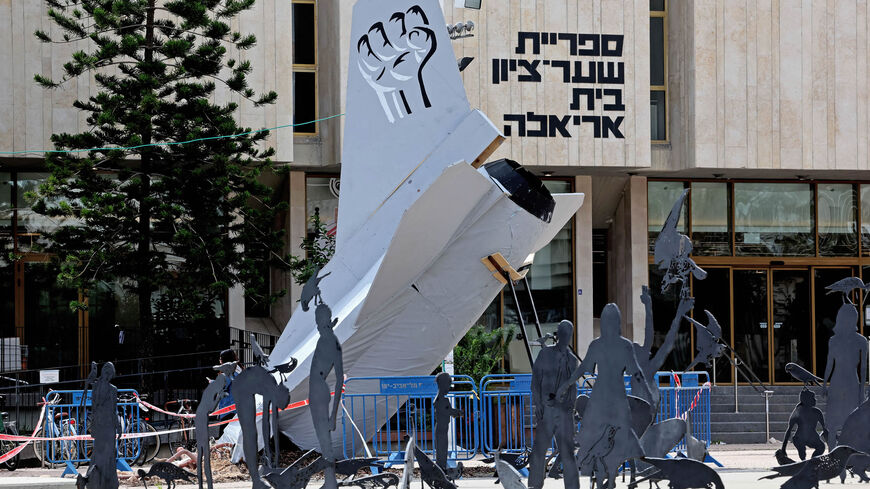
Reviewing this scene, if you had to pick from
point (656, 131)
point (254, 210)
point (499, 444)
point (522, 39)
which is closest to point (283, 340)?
point (499, 444)

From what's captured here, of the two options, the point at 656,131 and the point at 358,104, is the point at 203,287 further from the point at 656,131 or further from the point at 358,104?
the point at 656,131

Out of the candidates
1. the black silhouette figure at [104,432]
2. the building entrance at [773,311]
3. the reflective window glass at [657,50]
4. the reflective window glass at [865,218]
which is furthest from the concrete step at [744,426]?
the black silhouette figure at [104,432]

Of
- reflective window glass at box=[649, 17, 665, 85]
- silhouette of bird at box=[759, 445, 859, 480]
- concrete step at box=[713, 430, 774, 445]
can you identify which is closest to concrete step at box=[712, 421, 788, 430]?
concrete step at box=[713, 430, 774, 445]

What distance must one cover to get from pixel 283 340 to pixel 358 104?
336 centimetres

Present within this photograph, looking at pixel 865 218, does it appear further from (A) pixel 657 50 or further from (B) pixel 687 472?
(B) pixel 687 472

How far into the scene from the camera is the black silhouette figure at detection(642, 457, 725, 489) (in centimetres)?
955

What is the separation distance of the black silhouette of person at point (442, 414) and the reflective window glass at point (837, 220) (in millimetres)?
18293

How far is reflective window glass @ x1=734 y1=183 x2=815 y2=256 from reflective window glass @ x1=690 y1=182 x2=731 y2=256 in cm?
26

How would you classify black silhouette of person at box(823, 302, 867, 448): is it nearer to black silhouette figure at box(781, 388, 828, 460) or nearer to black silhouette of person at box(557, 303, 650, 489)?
black silhouette figure at box(781, 388, 828, 460)

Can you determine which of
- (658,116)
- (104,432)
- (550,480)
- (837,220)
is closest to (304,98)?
(658,116)

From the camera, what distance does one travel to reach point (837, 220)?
27516mm

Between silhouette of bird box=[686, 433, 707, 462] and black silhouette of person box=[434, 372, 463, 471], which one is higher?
black silhouette of person box=[434, 372, 463, 471]

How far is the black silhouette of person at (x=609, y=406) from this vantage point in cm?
950

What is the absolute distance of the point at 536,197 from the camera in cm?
1520
